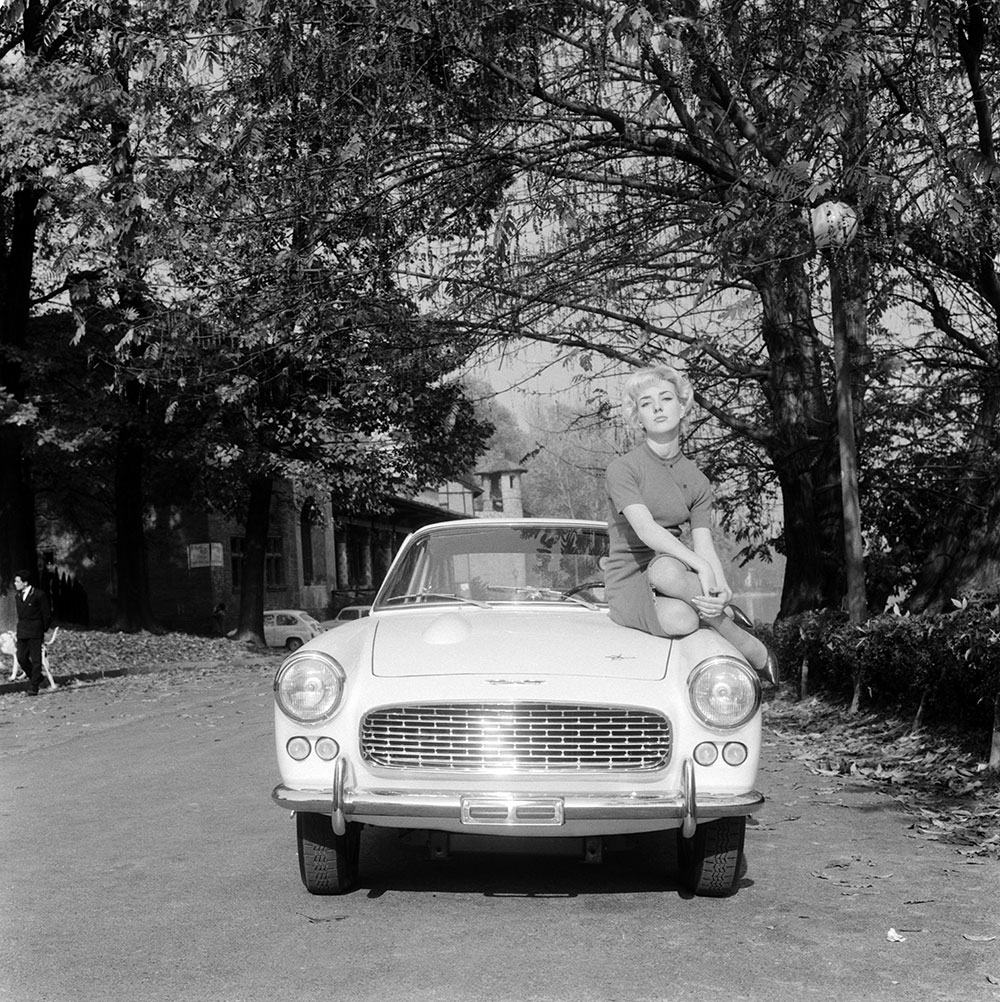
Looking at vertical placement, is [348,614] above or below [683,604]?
below

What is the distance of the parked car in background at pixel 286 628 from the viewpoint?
135 feet

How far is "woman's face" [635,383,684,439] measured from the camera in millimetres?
6031

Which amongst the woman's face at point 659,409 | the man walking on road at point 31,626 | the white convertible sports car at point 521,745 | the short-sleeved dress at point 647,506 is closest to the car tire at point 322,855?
the white convertible sports car at point 521,745

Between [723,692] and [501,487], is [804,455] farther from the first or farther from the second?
[501,487]

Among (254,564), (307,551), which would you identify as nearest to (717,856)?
(254,564)

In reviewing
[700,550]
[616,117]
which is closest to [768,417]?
[616,117]

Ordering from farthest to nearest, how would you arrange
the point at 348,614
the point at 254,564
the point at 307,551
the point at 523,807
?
the point at 307,551, the point at 348,614, the point at 254,564, the point at 523,807

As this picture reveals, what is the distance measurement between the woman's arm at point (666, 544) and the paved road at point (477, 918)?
1.32 m

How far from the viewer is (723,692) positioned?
17.7ft

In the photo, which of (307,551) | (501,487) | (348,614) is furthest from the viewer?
(501,487)

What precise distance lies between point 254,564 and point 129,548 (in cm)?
308

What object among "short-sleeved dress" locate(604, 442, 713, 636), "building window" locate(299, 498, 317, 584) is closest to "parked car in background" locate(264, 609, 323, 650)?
"building window" locate(299, 498, 317, 584)

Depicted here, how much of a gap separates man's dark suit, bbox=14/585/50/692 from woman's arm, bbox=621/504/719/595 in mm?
16152

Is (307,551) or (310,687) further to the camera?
(307,551)
